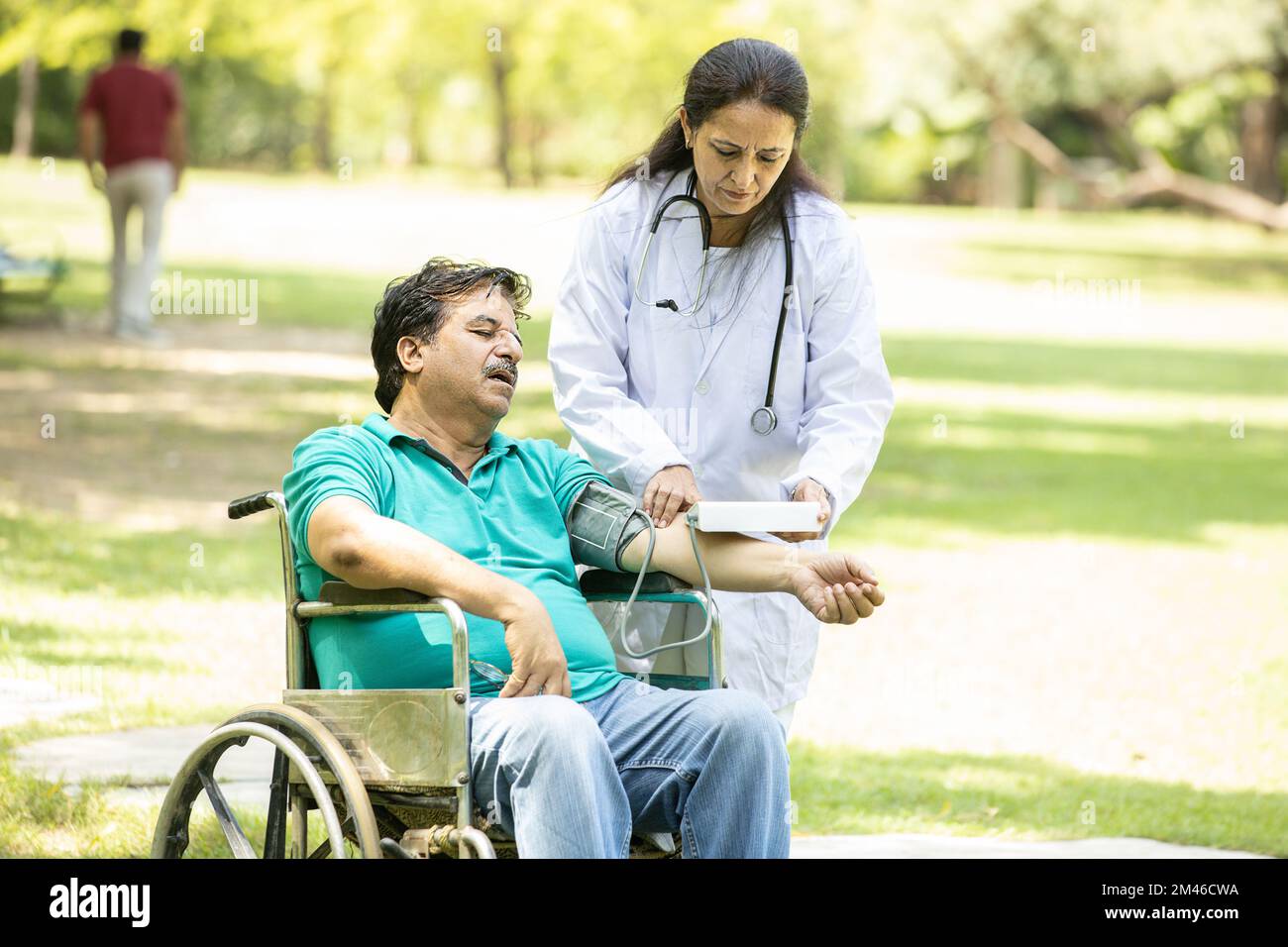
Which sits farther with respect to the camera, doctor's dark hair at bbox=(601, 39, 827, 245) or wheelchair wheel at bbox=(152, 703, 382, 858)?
doctor's dark hair at bbox=(601, 39, 827, 245)

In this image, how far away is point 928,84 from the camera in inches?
1158

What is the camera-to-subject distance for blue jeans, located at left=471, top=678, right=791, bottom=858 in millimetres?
2986

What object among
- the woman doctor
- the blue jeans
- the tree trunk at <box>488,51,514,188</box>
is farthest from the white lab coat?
the tree trunk at <box>488,51,514,188</box>

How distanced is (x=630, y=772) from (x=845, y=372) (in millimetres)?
1034

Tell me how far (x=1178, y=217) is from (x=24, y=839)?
46.2 m

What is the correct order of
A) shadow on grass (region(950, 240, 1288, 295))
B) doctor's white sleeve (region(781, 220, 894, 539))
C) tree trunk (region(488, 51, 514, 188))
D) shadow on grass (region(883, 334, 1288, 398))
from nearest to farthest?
doctor's white sleeve (region(781, 220, 894, 539)) < shadow on grass (region(883, 334, 1288, 398)) < shadow on grass (region(950, 240, 1288, 295)) < tree trunk (region(488, 51, 514, 188))

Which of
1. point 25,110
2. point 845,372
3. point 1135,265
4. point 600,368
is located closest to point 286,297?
point 1135,265

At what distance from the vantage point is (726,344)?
3834 millimetres

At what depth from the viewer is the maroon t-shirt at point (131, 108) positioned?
43.9ft

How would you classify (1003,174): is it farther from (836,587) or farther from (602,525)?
(836,587)

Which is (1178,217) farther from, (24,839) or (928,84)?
(24,839)

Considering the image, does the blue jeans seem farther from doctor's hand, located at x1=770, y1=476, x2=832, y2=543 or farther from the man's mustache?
the man's mustache

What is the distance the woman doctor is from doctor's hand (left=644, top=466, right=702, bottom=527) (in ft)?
0.49
